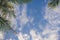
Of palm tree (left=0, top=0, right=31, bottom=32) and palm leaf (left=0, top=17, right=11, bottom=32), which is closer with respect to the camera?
palm tree (left=0, top=0, right=31, bottom=32)

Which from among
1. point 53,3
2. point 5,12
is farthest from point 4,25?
point 53,3

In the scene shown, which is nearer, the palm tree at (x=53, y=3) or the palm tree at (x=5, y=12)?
the palm tree at (x=53, y=3)

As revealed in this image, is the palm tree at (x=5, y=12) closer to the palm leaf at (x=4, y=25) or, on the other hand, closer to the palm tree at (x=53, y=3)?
the palm leaf at (x=4, y=25)

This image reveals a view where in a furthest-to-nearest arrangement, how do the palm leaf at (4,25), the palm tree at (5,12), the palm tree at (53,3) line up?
the palm leaf at (4,25)
the palm tree at (5,12)
the palm tree at (53,3)

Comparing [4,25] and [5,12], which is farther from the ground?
[5,12]

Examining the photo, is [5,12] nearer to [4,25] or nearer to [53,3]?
[4,25]

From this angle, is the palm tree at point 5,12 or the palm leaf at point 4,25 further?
the palm leaf at point 4,25

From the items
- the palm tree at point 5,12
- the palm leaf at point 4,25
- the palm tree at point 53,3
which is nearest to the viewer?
the palm tree at point 53,3

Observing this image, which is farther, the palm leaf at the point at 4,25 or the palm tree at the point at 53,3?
the palm leaf at the point at 4,25

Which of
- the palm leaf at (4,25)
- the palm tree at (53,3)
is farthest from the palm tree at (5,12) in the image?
the palm tree at (53,3)

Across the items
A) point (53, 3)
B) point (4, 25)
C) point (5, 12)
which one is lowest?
point (4, 25)

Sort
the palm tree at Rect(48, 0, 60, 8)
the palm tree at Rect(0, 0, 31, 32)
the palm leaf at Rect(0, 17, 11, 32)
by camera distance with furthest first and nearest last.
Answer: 1. the palm leaf at Rect(0, 17, 11, 32)
2. the palm tree at Rect(0, 0, 31, 32)
3. the palm tree at Rect(48, 0, 60, 8)

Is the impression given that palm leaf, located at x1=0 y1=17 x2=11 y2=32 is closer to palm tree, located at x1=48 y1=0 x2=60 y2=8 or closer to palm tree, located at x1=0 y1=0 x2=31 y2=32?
palm tree, located at x1=0 y1=0 x2=31 y2=32

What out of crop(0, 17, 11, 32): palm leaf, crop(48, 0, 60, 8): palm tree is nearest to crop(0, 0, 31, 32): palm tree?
crop(0, 17, 11, 32): palm leaf
